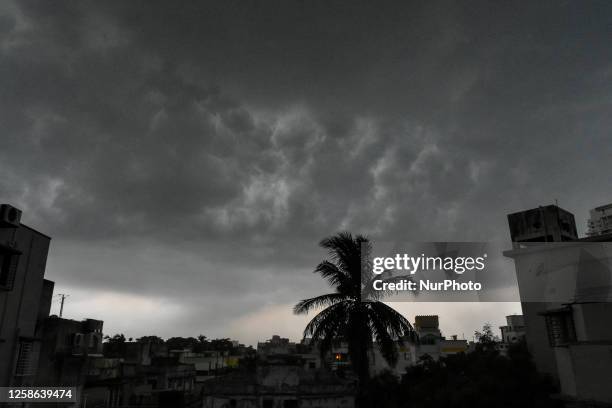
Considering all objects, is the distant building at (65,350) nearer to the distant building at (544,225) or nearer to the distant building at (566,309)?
the distant building at (566,309)

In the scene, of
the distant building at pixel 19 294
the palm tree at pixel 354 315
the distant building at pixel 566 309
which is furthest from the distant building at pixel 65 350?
the distant building at pixel 566 309

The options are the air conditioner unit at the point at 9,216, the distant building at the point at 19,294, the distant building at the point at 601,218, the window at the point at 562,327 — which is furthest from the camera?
the distant building at the point at 601,218

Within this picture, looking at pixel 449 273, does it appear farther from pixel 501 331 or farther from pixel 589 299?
pixel 501 331

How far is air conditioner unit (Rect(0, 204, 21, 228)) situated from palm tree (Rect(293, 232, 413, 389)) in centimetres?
1285

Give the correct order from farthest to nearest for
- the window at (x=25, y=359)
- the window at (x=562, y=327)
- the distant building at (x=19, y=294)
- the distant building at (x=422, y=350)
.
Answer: the distant building at (x=422, y=350) < the window at (x=25, y=359) < the window at (x=562, y=327) < the distant building at (x=19, y=294)

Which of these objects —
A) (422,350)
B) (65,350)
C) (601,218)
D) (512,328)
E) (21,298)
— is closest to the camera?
(21,298)

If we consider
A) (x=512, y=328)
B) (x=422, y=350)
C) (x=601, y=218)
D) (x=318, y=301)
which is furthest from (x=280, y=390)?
(x=601, y=218)

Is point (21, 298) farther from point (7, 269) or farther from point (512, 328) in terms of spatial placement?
point (512, 328)

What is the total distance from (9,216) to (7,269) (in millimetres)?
2438

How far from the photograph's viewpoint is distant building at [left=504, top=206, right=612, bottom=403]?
1616 cm

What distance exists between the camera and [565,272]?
2209 centimetres

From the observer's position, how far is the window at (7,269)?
17928 mm

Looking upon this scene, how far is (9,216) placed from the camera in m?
17.6

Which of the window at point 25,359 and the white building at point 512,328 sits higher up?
the white building at point 512,328
